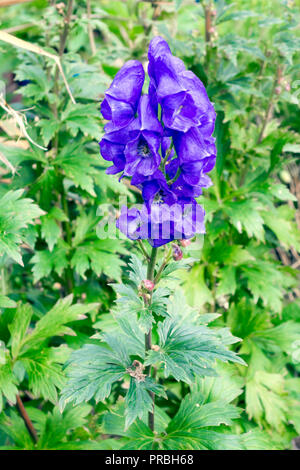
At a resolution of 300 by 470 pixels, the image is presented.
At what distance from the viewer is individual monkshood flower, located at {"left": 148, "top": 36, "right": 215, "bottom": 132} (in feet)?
3.44

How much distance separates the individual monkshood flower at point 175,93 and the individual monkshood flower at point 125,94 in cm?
4

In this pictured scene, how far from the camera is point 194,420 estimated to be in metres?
1.57

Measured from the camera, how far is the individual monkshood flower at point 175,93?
1048 millimetres

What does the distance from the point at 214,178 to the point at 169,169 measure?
50.1 inches

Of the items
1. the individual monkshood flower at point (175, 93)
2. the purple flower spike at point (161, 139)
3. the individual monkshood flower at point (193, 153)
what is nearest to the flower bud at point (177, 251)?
the purple flower spike at point (161, 139)

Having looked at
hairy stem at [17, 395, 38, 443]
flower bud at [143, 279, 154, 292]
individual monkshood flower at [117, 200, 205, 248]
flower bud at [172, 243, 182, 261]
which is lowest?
hairy stem at [17, 395, 38, 443]

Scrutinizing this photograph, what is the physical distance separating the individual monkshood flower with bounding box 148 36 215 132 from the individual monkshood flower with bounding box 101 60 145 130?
0.14 feet

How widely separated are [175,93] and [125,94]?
0.14m

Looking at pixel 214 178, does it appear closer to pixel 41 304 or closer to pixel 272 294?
pixel 272 294

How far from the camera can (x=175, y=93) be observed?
104 cm

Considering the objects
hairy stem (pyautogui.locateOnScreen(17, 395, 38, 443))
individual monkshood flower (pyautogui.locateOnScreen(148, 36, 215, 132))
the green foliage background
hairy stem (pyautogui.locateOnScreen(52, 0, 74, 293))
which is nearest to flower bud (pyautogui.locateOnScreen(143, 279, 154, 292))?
individual monkshood flower (pyautogui.locateOnScreen(148, 36, 215, 132))

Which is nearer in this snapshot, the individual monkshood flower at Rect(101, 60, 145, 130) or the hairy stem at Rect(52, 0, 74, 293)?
the individual monkshood flower at Rect(101, 60, 145, 130)

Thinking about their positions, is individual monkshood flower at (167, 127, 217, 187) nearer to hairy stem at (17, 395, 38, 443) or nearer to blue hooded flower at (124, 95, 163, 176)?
blue hooded flower at (124, 95, 163, 176)
